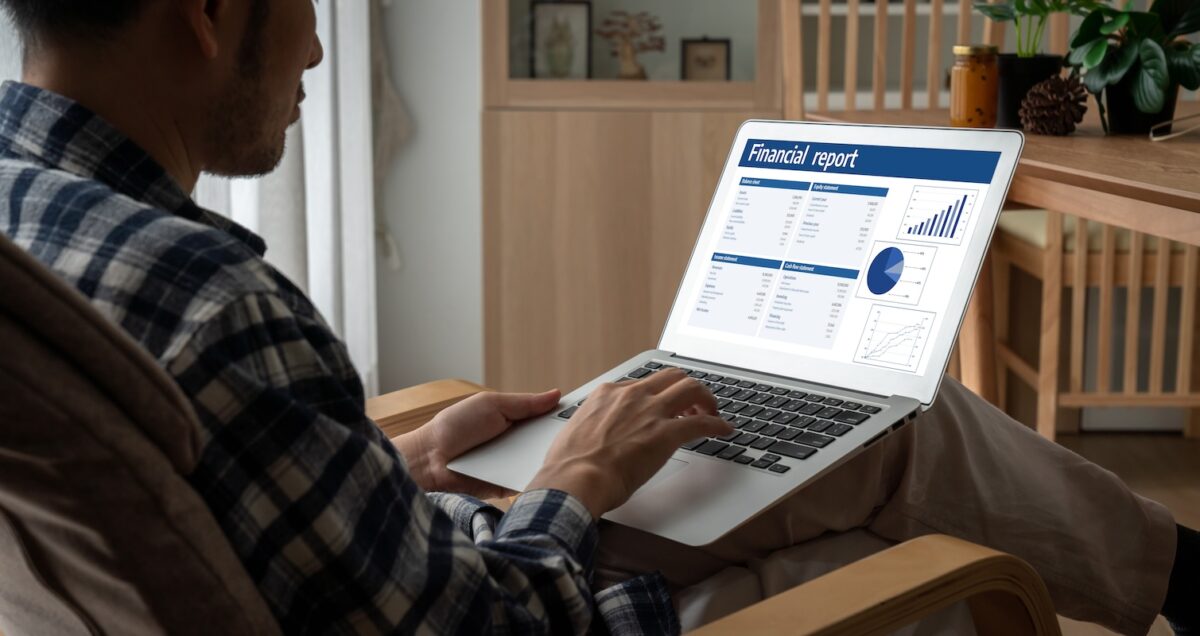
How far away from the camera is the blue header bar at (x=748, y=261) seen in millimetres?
1216

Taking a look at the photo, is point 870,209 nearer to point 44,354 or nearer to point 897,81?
point 44,354

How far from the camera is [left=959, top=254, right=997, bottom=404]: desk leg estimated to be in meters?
1.93

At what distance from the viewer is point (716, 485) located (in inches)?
37.0

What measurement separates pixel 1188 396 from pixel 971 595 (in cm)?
194

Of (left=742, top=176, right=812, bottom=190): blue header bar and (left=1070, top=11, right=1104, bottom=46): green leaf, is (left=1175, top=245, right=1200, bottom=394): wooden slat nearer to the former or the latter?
(left=1070, top=11, right=1104, bottom=46): green leaf

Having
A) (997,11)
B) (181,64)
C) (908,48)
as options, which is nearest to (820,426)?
(181,64)

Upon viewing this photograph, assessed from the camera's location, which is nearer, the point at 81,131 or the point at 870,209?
Result: the point at 81,131

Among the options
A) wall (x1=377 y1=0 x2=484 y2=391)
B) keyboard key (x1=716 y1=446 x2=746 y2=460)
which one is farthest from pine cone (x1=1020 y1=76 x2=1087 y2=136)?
wall (x1=377 y1=0 x2=484 y2=391)

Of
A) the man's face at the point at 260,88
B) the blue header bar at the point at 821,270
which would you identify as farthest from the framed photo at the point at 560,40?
the man's face at the point at 260,88

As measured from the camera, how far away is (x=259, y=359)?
2.16 ft

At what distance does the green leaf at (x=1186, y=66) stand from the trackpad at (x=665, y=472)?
969 millimetres

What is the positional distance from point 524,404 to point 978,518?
40 cm

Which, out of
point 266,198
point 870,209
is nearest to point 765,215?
point 870,209

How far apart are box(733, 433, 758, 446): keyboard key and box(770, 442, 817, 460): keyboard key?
0.07 feet
